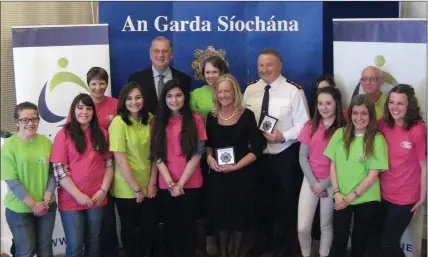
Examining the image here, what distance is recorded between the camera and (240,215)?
3.27 meters

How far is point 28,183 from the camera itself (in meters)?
3.03

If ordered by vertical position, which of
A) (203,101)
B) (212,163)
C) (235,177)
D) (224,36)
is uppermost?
(224,36)

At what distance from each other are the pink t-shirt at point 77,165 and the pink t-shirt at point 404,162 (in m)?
1.94

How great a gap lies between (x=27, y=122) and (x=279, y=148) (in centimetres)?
175

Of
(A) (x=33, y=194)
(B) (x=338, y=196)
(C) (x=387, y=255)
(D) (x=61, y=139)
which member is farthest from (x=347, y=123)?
(A) (x=33, y=194)

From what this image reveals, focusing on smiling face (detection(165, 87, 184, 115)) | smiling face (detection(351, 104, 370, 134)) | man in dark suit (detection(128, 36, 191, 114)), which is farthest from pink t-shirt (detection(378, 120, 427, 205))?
man in dark suit (detection(128, 36, 191, 114))

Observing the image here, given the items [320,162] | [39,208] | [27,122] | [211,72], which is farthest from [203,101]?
[39,208]

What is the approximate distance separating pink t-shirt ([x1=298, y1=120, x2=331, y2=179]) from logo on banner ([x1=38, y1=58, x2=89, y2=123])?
1819 millimetres

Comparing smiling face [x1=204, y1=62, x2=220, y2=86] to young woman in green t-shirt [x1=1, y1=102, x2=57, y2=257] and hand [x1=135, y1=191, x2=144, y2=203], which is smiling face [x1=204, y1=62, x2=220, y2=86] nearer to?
hand [x1=135, y1=191, x2=144, y2=203]

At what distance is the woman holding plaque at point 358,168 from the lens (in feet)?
10.1

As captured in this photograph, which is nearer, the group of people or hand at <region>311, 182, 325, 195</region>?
the group of people

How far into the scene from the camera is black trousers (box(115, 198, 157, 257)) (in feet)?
10.8

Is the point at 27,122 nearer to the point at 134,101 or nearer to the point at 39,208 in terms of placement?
the point at 39,208

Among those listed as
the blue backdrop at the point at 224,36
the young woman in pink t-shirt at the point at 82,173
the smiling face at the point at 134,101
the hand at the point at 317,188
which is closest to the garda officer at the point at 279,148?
the hand at the point at 317,188
